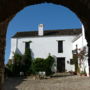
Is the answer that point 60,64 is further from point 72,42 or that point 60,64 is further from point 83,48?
point 83,48

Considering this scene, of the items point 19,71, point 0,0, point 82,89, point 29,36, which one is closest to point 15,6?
point 0,0

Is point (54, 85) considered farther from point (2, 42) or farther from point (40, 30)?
point (40, 30)

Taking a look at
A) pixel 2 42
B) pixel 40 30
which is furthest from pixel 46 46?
pixel 2 42

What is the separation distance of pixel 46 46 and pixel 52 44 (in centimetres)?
76

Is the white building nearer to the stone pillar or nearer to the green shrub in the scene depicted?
the green shrub

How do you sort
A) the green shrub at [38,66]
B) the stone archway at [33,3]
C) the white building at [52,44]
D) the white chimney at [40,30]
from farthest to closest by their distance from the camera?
1. the white chimney at [40,30]
2. the white building at [52,44]
3. the green shrub at [38,66]
4. the stone archway at [33,3]

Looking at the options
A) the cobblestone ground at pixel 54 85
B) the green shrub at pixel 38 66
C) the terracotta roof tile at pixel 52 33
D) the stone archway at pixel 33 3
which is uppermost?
the terracotta roof tile at pixel 52 33

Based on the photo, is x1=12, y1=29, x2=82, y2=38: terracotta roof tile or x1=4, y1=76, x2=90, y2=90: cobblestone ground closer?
x1=4, y1=76, x2=90, y2=90: cobblestone ground

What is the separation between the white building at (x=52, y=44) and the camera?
2556 centimetres

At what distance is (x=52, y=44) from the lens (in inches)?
1027

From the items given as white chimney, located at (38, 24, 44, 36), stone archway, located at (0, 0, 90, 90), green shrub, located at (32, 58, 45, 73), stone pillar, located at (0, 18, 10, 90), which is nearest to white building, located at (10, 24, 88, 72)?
white chimney, located at (38, 24, 44, 36)

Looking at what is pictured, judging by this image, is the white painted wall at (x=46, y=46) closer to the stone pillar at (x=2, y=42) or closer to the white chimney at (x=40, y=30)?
the white chimney at (x=40, y=30)

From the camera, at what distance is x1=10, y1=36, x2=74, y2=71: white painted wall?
84.4 ft

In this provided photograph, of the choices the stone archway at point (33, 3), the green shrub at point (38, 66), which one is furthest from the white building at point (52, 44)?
the stone archway at point (33, 3)
